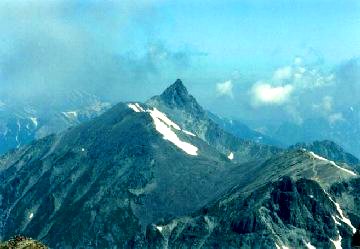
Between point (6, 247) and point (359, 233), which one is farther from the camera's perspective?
point (6, 247)

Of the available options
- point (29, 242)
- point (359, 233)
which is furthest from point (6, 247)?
point (359, 233)

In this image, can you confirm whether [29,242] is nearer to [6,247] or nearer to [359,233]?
[6,247]

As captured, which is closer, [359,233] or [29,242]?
[359,233]
